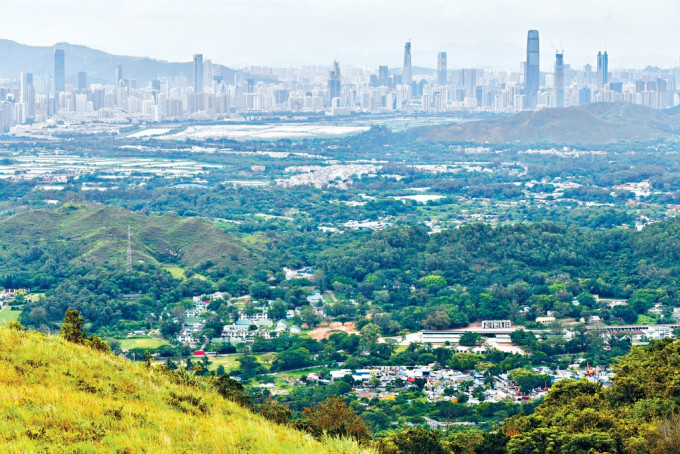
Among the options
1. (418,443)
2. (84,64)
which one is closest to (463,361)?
(418,443)

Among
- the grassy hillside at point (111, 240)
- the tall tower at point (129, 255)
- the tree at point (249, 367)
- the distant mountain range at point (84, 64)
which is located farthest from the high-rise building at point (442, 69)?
the tree at point (249, 367)

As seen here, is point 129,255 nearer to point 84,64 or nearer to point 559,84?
point 559,84

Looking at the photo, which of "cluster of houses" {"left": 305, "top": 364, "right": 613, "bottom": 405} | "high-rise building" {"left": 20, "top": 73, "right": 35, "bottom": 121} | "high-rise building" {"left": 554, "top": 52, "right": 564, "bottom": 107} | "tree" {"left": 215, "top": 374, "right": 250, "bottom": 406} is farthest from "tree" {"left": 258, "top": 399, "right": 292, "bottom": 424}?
"high-rise building" {"left": 554, "top": 52, "right": 564, "bottom": 107}

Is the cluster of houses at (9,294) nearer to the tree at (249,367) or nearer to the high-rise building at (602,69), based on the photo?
the tree at (249,367)

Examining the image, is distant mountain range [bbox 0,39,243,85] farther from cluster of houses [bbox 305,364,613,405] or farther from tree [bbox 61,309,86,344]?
tree [bbox 61,309,86,344]

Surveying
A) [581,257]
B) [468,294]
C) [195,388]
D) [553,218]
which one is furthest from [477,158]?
[195,388]

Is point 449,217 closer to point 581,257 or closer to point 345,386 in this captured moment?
point 581,257
